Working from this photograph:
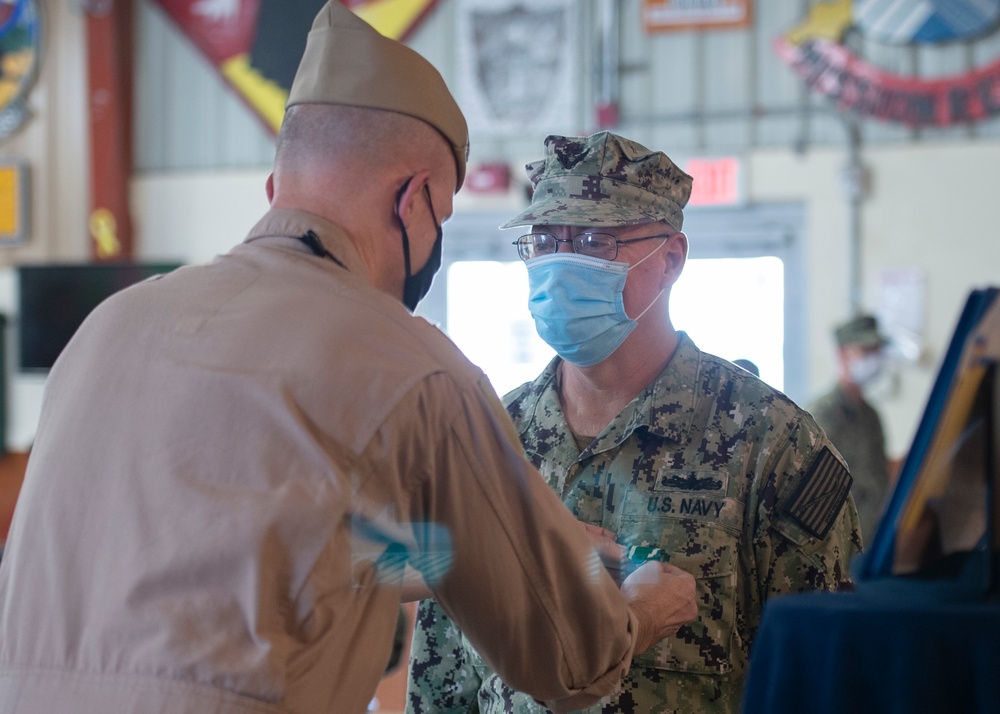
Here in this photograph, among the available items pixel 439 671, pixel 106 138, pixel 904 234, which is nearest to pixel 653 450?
pixel 439 671

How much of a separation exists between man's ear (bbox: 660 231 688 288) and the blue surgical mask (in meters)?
0.03

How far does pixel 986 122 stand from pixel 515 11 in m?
2.64

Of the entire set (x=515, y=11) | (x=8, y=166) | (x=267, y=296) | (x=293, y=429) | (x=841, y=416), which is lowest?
Result: (x=841, y=416)

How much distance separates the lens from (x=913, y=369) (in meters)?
5.50

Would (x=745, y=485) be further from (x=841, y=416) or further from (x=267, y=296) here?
(x=841, y=416)

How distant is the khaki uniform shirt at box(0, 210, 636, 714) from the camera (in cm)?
104

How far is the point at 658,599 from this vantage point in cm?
145

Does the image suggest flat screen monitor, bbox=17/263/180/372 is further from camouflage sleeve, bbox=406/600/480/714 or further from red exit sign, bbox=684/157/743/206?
camouflage sleeve, bbox=406/600/480/714

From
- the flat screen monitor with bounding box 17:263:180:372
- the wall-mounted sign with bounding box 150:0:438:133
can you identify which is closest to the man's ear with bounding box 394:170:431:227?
the flat screen monitor with bounding box 17:263:180:372

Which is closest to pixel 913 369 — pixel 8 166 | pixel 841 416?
pixel 841 416

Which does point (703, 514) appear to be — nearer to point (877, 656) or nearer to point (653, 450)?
point (653, 450)

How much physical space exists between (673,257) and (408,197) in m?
0.72

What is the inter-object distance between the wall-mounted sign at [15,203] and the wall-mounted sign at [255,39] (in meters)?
1.46

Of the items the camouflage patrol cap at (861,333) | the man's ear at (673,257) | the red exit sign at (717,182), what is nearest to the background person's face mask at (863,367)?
the camouflage patrol cap at (861,333)
